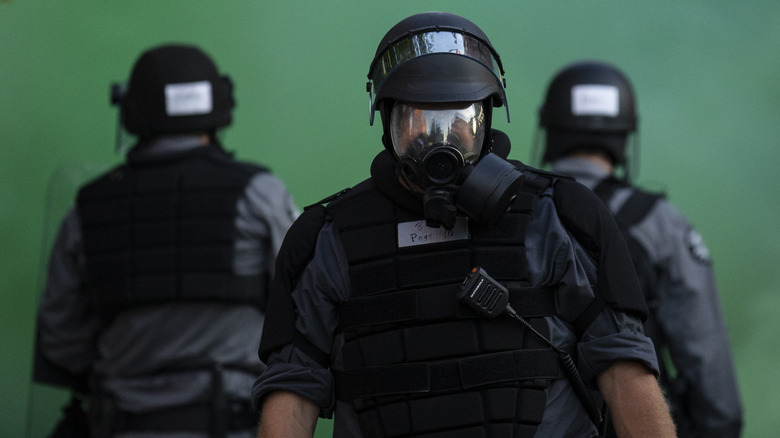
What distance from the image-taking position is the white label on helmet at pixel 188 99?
3.95 metres

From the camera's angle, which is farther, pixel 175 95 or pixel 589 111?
pixel 589 111

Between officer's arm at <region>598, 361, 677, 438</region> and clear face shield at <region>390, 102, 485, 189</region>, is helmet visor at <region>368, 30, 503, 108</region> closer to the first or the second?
clear face shield at <region>390, 102, 485, 189</region>

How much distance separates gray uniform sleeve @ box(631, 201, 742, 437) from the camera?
12.9 feet

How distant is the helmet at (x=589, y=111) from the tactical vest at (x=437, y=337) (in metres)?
1.98

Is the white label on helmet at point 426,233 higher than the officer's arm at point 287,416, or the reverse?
the white label on helmet at point 426,233

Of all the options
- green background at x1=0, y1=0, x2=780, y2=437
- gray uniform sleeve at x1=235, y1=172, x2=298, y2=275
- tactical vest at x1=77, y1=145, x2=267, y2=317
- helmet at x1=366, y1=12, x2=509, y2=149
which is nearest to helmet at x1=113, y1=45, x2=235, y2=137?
tactical vest at x1=77, y1=145, x2=267, y2=317

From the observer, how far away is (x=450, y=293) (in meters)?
2.24

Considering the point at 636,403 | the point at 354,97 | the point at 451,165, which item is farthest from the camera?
the point at 354,97

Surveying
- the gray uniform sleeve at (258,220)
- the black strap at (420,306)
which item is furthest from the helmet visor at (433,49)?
the gray uniform sleeve at (258,220)

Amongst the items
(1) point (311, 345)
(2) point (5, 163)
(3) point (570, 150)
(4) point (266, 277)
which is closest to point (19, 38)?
(2) point (5, 163)

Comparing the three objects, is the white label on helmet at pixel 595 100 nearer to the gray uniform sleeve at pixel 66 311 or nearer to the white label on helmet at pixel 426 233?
the gray uniform sleeve at pixel 66 311

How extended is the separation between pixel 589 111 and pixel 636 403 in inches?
89.0

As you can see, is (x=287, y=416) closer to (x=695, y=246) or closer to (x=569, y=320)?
(x=569, y=320)

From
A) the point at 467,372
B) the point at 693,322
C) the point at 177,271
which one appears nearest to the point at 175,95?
the point at 177,271
